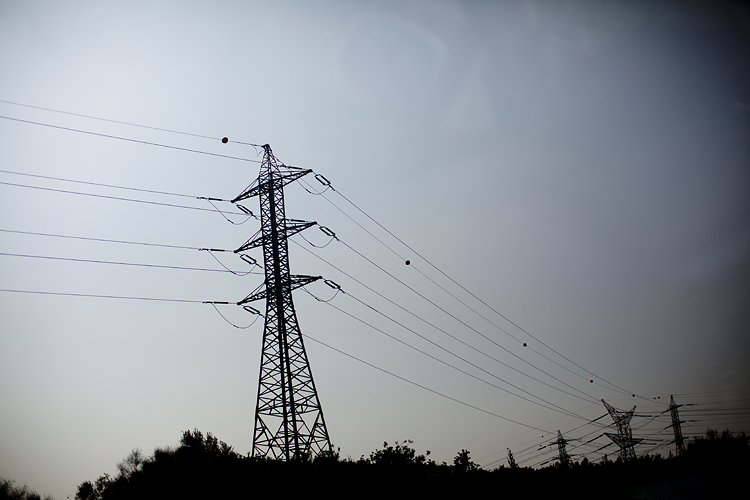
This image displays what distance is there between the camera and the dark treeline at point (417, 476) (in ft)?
48.0

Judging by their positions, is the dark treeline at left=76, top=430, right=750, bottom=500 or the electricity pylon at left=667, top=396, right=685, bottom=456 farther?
the electricity pylon at left=667, top=396, right=685, bottom=456

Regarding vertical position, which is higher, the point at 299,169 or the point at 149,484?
the point at 299,169

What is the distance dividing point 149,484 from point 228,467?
303 centimetres

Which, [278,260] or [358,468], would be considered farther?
[278,260]

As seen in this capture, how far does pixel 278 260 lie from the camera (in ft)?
66.5

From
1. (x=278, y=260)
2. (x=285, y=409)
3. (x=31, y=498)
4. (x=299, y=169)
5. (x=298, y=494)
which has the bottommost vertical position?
(x=31, y=498)

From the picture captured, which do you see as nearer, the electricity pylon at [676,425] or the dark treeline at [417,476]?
the dark treeline at [417,476]

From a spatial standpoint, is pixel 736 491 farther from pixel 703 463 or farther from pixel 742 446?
pixel 742 446

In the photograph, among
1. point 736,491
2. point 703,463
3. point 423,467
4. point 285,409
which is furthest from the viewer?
point 703,463

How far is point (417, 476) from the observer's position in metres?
19.2

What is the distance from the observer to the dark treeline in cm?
1464

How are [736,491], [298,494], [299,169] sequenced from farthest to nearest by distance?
[736,491] → [299,169] → [298,494]

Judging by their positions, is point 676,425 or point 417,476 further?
point 676,425

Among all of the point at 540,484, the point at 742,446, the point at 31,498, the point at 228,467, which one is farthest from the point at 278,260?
the point at 31,498
